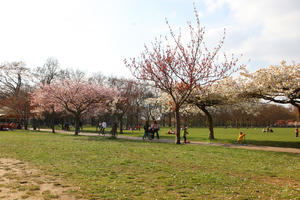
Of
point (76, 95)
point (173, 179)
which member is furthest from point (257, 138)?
point (76, 95)

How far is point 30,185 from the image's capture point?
19.8 ft

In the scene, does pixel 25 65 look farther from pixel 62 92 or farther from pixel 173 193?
pixel 173 193

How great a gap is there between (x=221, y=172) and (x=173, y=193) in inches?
124

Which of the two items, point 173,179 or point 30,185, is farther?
point 173,179

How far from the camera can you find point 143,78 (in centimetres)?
1941

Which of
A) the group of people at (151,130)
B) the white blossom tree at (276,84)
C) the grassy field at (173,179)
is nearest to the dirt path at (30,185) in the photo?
the grassy field at (173,179)

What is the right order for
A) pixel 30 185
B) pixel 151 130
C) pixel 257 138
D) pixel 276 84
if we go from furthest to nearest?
pixel 257 138
pixel 151 130
pixel 276 84
pixel 30 185

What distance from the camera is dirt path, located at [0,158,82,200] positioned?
522 centimetres

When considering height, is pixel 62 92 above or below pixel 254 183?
above

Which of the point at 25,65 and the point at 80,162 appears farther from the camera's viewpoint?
the point at 25,65

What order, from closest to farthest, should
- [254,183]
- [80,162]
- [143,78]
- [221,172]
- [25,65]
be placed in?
[254,183] < [221,172] < [80,162] < [143,78] < [25,65]

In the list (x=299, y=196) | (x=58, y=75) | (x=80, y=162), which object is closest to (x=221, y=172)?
(x=299, y=196)

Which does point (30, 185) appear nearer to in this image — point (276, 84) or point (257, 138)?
point (276, 84)

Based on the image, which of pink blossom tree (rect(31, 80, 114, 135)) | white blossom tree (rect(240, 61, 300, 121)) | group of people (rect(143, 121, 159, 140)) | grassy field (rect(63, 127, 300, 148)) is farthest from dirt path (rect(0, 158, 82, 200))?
pink blossom tree (rect(31, 80, 114, 135))
